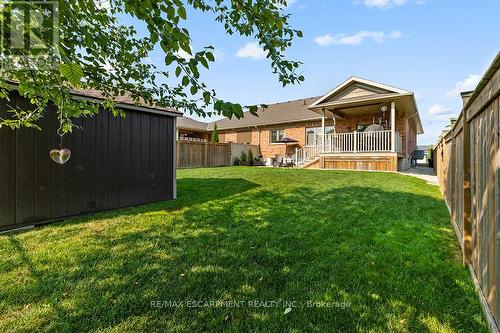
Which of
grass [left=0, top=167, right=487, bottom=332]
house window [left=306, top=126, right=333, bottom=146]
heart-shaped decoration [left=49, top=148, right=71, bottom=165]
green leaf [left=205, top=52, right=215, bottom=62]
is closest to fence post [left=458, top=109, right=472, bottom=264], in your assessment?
grass [left=0, top=167, right=487, bottom=332]

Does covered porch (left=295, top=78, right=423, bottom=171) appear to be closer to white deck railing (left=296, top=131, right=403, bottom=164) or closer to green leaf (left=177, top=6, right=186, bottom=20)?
white deck railing (left=296, top=131, right=403, bottom=164)

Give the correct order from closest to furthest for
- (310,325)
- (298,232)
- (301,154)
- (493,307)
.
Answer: (493,307)
(310,325)
(298,232)
(301,154)

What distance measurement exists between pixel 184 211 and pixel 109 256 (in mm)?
2164

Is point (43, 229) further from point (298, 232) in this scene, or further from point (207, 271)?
point (298, 232)

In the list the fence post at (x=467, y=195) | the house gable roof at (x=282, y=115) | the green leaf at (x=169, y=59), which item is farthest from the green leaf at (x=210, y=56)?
the house gable roof at (x=282, y=115)

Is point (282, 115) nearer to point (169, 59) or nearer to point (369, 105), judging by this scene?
point (369, 105)

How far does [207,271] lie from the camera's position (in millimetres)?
2705

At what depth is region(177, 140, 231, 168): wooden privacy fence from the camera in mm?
15112

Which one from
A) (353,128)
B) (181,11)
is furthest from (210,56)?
(353,128)

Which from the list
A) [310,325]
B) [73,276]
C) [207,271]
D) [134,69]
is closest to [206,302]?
[207,271]

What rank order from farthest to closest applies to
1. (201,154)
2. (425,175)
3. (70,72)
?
(201,154)
(425,175)
(70,72)

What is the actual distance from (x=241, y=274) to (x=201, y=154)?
46.0 ft

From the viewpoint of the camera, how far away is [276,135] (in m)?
19.6

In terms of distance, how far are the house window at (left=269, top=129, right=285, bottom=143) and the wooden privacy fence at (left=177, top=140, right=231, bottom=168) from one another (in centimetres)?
371
